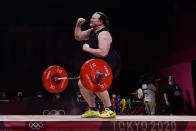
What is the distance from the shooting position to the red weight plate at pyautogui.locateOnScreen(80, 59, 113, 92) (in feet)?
9.19

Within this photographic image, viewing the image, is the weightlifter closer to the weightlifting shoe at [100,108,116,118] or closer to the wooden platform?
the weightlifting shoe at [100,108,116,118]

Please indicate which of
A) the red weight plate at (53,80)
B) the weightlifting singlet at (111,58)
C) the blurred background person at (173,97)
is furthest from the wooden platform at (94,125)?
the blurred background person at (173,97)

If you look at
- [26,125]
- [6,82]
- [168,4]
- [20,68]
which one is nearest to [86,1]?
[168,4]

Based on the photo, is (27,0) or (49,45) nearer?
(27,0)

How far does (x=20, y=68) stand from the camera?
1173 cm

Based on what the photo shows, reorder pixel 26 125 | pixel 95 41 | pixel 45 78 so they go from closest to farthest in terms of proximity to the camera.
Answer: pixel 26 125 < pixel 95 41 < pixel 45 78

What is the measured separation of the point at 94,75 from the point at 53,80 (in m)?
1.17

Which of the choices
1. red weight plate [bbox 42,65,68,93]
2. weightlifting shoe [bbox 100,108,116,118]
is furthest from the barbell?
red weight plate [bbox 42,65,68,93]

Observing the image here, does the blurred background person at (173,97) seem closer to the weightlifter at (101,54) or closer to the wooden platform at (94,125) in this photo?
the weightlifter at (101,54)

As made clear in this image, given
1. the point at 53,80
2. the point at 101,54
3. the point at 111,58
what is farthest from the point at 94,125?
the point at 53,80

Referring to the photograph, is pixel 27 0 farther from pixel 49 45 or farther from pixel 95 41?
pixel 95 41

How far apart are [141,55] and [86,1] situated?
334 centimetres

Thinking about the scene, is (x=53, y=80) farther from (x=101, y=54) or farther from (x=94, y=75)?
(x=94, y=75)

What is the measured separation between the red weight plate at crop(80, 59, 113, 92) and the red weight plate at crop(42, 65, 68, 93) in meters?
1.09
